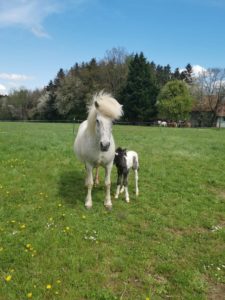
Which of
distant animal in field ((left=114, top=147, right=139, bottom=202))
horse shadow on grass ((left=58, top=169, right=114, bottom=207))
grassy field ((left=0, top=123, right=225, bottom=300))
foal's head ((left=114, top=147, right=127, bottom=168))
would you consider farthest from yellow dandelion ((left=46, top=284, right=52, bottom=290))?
foal's head ((left=114, top=147, right=127, bottom=168))

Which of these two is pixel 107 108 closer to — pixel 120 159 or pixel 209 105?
pixel 120 159

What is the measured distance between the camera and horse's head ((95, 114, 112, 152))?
24.3ft

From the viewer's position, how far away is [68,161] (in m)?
13.3

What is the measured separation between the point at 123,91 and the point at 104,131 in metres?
62.0

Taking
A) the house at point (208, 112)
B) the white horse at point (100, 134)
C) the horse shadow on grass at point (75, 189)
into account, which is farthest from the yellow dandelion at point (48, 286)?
the house at point (208, 112)

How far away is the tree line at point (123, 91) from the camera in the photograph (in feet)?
214

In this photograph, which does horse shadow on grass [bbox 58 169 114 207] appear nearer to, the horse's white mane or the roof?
the horse's white mane

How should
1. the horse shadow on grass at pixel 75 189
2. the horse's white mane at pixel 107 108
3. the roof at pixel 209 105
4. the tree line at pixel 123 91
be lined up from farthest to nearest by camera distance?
the roof at pixel 209 105 < the tree line at pixel 123 91 < the horse shadow on grass at pixel 75 189 < the horse's white mane at pixel 107 108

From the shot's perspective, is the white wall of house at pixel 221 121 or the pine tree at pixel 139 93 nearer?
the pine tree at pixel 139 93

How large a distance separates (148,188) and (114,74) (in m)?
68.0

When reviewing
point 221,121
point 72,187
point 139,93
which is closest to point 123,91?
point 139,93

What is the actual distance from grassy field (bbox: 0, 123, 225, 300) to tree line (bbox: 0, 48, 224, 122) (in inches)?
2120

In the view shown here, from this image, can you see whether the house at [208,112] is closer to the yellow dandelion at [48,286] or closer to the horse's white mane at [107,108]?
the horse's white mane at [107,108]

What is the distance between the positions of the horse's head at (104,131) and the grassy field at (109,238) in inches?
66.0
